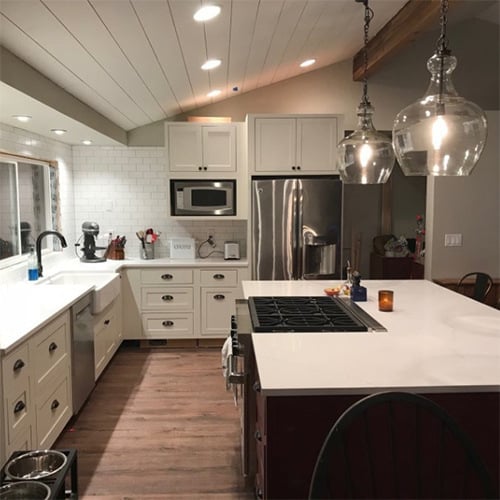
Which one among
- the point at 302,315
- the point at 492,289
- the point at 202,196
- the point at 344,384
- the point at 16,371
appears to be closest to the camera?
the point at 344,384

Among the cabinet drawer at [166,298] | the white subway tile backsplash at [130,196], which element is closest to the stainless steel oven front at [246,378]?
the cabinet drawer at [166,298]

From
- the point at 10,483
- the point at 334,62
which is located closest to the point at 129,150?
the point at 334,62

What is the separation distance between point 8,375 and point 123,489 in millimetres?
850

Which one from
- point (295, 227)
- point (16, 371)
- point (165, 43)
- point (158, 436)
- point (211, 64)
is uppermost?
point (211, 64)

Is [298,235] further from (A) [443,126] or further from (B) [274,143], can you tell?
(A) [443,126]

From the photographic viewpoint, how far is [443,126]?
65.5 inches

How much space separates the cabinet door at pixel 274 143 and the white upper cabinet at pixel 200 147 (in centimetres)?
→ 34

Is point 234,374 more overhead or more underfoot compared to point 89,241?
more underfoot

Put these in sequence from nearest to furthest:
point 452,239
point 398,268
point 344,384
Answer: point 344,384
point 452,239
point 398,268

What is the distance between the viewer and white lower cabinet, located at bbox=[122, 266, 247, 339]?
454cm

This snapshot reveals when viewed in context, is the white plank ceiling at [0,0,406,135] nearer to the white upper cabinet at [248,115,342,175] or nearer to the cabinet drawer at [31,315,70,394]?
the white upper cabinet at [248,115,342,175]

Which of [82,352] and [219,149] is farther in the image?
[219,149]

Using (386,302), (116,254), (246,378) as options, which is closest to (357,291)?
(386,302)

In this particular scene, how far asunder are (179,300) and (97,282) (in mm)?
967
